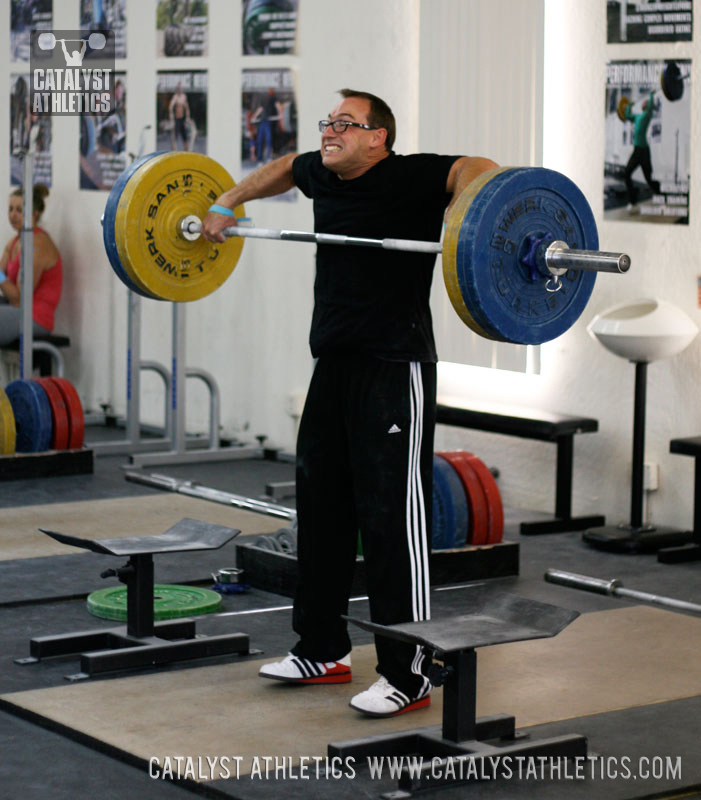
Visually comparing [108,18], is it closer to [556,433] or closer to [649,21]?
[649,21]

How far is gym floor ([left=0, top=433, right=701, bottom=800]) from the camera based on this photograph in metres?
2.97

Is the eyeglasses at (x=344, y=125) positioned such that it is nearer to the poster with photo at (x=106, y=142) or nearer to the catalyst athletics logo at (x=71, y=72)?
the poster with photo at (x=106, y=142)

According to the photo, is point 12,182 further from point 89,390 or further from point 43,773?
point 43,773

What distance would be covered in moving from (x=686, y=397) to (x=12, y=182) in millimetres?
4793

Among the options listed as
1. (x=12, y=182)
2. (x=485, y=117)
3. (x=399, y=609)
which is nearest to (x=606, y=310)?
(x=485, y=117)

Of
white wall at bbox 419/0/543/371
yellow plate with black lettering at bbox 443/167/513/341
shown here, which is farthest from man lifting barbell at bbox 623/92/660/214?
yellow plate with black lettering at bbox 443/167/513/341

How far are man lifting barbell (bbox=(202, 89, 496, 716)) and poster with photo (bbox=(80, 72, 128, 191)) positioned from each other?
477cm

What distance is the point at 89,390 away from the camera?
328 inches

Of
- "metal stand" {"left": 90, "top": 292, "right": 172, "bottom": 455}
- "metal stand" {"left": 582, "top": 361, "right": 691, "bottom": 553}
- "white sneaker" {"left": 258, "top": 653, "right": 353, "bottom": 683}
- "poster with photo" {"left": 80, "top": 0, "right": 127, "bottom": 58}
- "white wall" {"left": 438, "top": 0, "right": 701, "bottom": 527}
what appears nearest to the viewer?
"white sneaker" {"left": 258, "top": 653, "right": 353, "bottom": 683}

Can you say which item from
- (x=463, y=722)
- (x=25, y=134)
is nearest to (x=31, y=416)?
(x=25, y=134)

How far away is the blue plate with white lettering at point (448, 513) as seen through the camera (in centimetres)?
484

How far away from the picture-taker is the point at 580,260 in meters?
3.20

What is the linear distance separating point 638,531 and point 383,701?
92.8 inches

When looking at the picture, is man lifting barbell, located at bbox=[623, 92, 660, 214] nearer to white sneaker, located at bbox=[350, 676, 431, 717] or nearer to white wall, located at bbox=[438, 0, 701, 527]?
white wall, located at bbox=[438, 0, 701, 527]
